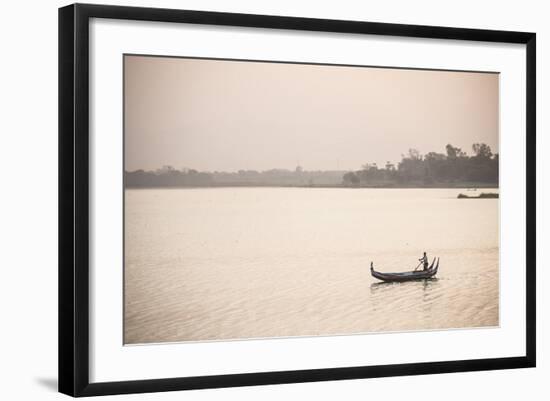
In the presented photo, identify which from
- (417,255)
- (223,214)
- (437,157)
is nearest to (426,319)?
(417,255)

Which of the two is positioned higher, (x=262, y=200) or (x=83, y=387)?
(x=262, y=200)

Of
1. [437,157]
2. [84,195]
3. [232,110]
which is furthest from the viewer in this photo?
[437,157]

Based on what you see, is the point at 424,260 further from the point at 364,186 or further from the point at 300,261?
the point at 300,261

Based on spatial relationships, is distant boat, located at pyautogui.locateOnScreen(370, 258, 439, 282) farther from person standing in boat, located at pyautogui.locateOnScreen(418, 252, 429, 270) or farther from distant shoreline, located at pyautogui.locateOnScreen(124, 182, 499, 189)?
distant shoreline, located at pyautogui.locateOnScreen(124, 182, 499, 189)

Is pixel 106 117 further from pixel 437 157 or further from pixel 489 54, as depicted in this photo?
pixel 489 54

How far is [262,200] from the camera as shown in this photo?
4.36 metres

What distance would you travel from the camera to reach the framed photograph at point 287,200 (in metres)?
4.10

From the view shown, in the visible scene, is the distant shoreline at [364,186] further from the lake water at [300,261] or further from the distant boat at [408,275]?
the distant boat at [408,275]

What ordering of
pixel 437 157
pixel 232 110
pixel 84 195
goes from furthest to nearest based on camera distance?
pixel 437 157 → pixel 232 110 → pixel 84 195

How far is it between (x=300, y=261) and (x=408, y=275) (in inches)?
20.3

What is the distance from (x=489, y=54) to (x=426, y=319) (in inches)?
49.8

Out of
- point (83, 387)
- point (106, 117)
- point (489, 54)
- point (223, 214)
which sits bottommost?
point (83, 387)

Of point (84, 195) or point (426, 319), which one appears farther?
point (426, 319)

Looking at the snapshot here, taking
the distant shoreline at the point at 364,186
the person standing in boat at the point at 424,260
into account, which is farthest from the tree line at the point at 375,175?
the person standing in boat at the point at 424,260
